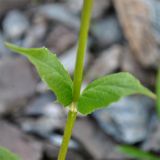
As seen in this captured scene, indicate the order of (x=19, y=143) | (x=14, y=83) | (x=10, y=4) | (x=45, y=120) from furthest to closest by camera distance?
1. (x=10, y=4)
2. (x=14, y=83)
3. (x=45, y=120)
4. (x=19, y=143)

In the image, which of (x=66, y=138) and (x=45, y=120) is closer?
(x=66, y=138)

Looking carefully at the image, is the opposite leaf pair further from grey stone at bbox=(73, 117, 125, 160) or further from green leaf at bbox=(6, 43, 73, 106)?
grey stone at bbox=(73, 117, 125, 160)

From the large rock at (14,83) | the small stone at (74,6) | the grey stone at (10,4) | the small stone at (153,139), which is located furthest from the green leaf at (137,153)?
the grey stone at (10,4)

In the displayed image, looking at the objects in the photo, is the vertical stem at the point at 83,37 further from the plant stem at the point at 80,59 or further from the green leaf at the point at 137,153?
the green leaf at the point at 137,153

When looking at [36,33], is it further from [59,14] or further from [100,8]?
[100,8]

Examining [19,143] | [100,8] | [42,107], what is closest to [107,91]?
[19,143]

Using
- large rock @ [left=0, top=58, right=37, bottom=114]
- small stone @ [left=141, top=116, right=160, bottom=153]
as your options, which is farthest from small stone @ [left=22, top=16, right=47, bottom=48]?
small stone @ [left=141, top=116, right=160, bottom=153]
